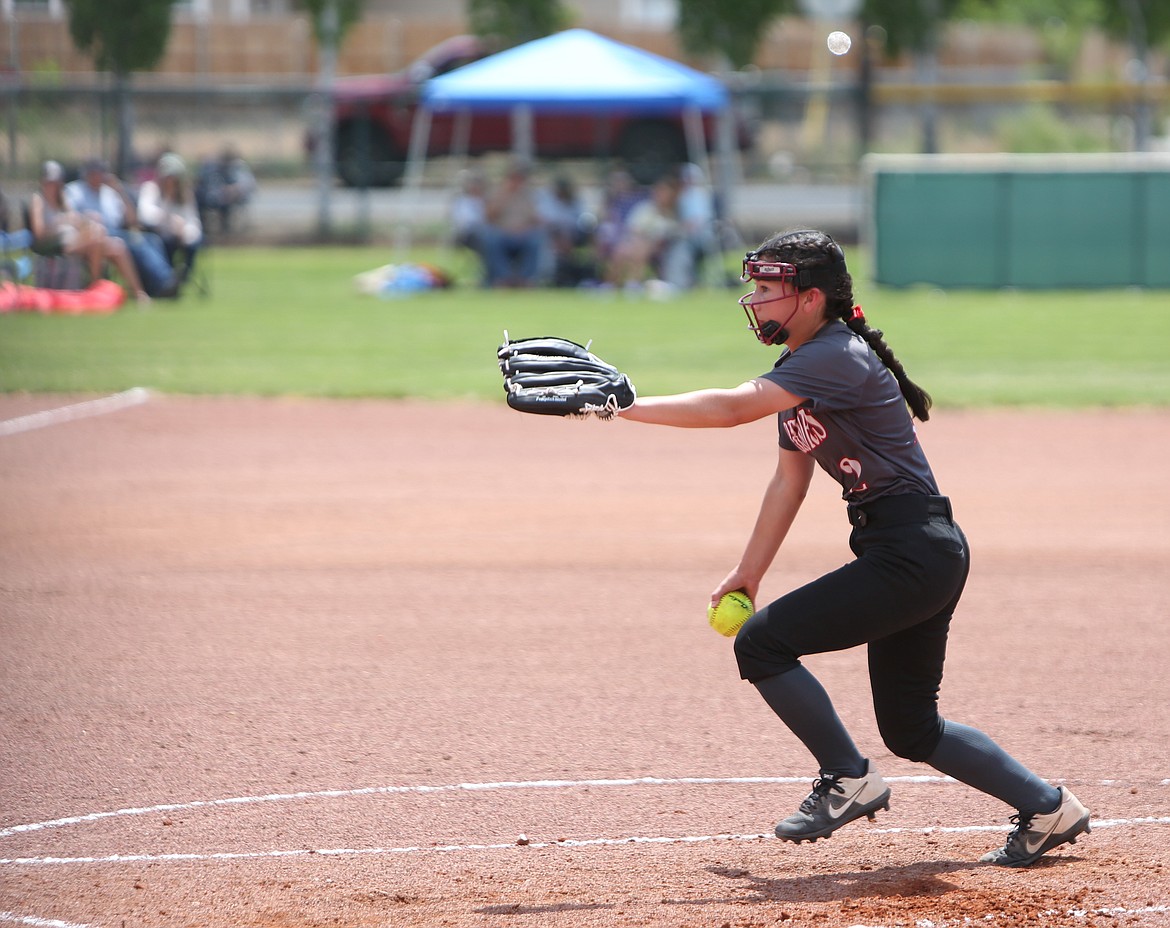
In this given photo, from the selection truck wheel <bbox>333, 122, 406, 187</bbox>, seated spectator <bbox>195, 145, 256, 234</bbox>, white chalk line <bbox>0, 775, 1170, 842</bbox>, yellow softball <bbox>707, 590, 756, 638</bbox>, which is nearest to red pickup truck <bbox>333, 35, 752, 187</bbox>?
truck wheel <bbox>333, 122, 406, 187</bbox>

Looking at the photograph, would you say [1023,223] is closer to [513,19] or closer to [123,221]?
[123,221]

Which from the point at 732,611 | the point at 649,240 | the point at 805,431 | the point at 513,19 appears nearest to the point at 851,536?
the point at 805,431

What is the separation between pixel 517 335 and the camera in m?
16.1

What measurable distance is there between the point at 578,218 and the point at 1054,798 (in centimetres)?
1929

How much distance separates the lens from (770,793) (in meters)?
4.85

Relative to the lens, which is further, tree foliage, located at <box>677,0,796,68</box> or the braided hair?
tree foliage, located at <box>677,0,796,68</box>

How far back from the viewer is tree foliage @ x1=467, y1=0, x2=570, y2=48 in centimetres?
3191

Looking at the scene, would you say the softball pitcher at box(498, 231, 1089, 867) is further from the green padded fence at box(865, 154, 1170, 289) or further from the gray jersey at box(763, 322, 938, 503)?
the green padded fence at box(865, 154, 1170, 289)

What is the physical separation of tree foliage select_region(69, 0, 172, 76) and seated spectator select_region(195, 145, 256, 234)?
2.41 m

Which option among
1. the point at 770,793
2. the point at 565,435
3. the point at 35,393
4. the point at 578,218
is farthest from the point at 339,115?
the point at 770,793

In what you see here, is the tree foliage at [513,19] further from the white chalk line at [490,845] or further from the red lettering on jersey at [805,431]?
the red lettering on jersey at [805,431]

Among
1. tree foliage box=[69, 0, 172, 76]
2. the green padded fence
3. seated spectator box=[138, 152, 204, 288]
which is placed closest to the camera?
seated spectator box=[138, 152, 204, 288]

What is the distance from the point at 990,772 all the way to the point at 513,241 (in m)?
18.4

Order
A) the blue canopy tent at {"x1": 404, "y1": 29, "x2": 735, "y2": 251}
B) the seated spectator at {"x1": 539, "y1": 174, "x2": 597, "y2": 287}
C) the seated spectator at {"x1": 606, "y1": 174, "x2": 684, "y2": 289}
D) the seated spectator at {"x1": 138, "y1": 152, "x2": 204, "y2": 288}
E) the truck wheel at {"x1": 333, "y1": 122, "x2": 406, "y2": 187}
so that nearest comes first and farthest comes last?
the seated spectator at {"x1": 138, "y1": 152, "x2": 204, "y2": 288}, the seated spectator at {"x1": 606, "y1": 174, "x2": 684, "y2": 289}, the blue canopy tent at {"x1": 404, "y1": 29, "x2": 735, "y2": 251}, the seated spectator at {"x1": 539, "y1": 174, "x2": 597, "y2": 287}, the truck wheel at {"x1": 333, "y1": 122, "x2": 406, "y2": 187}
